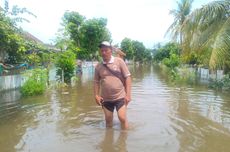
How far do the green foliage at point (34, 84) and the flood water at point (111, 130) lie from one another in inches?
71.9

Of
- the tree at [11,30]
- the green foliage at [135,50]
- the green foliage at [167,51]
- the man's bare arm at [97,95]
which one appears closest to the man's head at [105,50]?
the man's bare arm at [97,95]

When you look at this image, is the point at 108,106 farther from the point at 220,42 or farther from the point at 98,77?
the point at 220,42

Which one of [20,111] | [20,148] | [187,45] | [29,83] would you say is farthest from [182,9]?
[20,148]

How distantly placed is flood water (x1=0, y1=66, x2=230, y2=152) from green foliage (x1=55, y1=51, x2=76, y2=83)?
8.19m

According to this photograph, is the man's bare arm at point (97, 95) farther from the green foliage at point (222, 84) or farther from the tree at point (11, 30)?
the green foliage at point (222, 84)

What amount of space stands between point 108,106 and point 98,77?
65 centimetres

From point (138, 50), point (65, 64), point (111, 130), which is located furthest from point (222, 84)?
point (138, 50)

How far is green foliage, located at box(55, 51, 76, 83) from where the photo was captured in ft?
64.2

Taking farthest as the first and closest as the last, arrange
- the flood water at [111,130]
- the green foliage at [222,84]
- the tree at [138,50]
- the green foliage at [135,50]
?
the tree at [138,50] < the green foliage at [135,50] < the green foliage at [222,84] < the flood water at [111,130]

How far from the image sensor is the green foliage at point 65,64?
771 inches

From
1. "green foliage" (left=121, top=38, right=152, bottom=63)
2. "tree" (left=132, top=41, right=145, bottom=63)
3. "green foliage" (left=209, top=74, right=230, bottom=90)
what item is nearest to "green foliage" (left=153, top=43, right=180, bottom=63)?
"tree" (left=132, top=41, right=145, bottom=63)

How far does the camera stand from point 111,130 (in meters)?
6.98

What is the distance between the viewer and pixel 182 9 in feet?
133

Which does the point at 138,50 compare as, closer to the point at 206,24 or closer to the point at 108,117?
the point at 206,24
